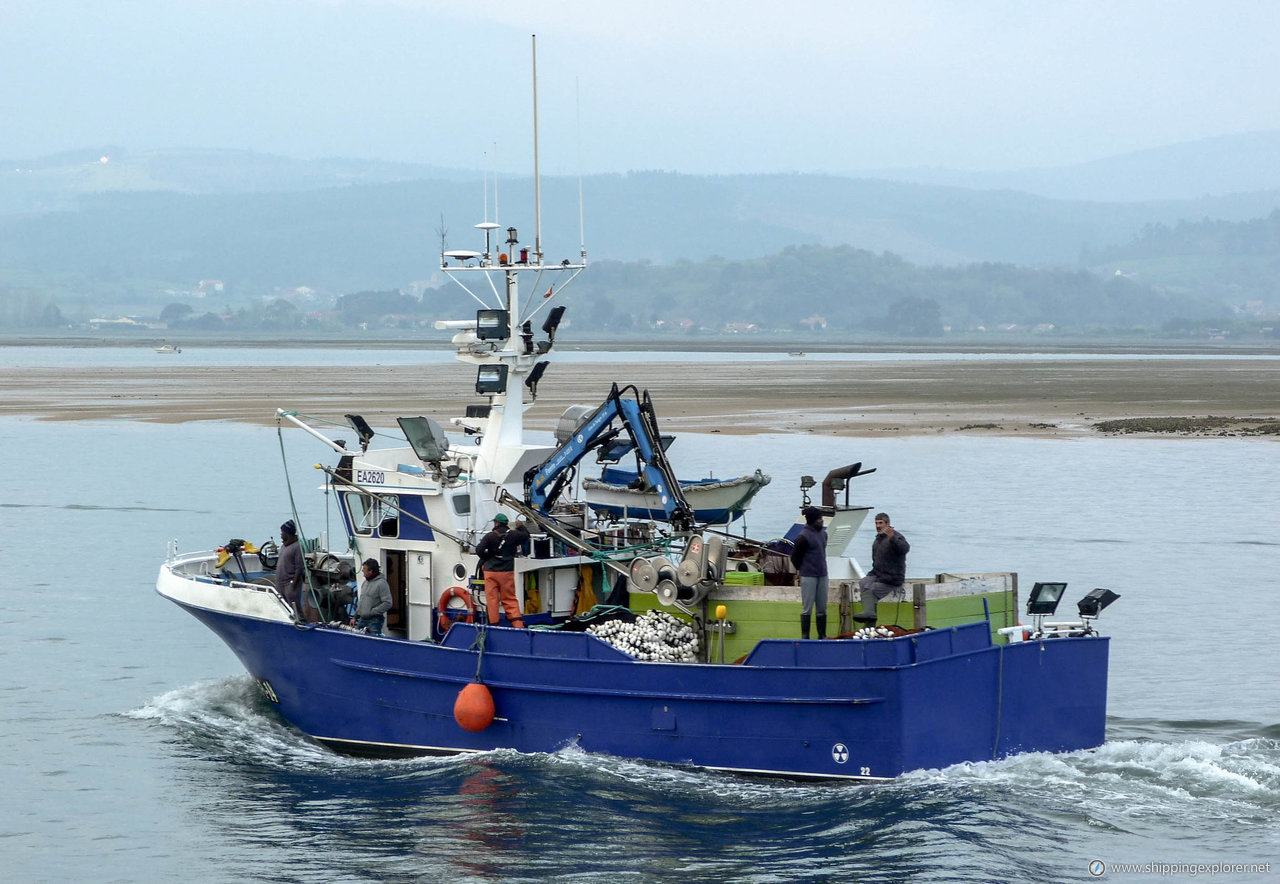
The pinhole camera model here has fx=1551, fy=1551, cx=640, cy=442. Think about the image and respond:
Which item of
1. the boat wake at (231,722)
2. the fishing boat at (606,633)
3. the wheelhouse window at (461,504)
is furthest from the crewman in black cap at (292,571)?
the wheelhouse window at (461,504)

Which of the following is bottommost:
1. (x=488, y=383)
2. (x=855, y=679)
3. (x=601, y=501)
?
(x=855, y=679)

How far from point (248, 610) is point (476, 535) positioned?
9.57 feet

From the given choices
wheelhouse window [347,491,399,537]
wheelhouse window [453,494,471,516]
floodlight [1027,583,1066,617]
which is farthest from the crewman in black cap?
floodlight [1027,583,1066,617]

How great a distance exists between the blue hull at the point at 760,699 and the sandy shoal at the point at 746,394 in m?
34.2

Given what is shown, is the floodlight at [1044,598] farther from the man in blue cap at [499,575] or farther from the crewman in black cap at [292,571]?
the crewman in black cap at [292,571]

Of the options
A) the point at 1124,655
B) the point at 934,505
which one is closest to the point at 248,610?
the point at 1124,655

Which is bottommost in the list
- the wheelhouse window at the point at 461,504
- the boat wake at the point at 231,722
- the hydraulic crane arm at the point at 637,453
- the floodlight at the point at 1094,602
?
the boat wake at the point at 231,722

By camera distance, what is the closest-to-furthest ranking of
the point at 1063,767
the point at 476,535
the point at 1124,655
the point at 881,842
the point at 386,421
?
the point at 881,842
the point at 1063,767
the point at 476,535
the point at 1124,655
the point at 386,421

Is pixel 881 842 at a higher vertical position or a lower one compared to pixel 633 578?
lower

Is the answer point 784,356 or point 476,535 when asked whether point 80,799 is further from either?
point 784,356

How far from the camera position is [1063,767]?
1505 cm

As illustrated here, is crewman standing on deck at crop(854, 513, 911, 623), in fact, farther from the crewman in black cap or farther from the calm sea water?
the crewman in black cap
